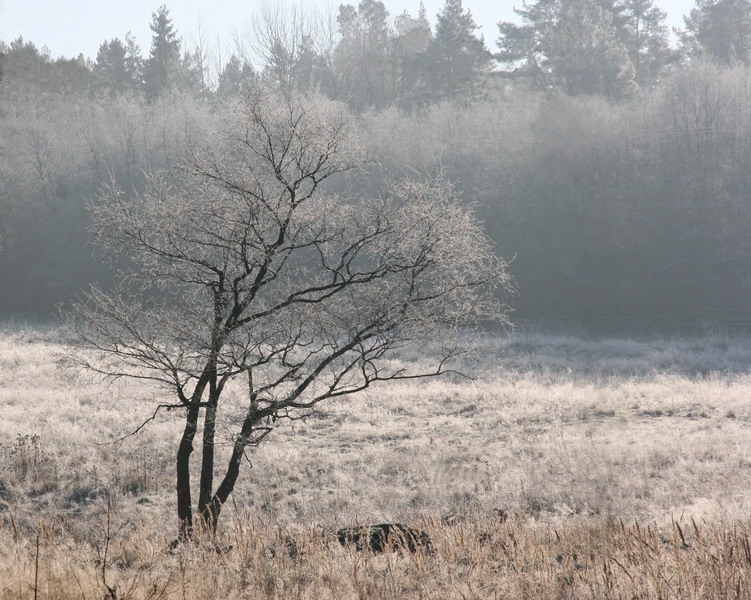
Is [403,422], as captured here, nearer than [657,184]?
Yes

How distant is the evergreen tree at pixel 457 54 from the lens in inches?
2100

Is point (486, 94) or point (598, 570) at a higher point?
point (486, 94)

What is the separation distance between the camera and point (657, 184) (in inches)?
1732

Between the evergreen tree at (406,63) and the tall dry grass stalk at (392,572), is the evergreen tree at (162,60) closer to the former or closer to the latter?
the evergreen tree at (406,63)

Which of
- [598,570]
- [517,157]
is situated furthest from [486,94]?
[598,570]

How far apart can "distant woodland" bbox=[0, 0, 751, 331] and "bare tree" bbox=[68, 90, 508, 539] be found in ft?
91.8

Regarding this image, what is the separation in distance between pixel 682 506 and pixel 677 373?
1668 cm

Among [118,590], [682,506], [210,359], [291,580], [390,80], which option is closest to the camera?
[118,590]

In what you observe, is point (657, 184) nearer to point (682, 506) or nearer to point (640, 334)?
point (640, 334)

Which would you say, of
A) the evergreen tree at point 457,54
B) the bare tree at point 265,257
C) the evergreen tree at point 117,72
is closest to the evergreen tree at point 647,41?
the evergreen tree at point 457,54

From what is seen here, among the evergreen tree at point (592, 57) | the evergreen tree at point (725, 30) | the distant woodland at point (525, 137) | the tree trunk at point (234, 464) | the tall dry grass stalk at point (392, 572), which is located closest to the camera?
the tall dry grass stalk at point (392, 572)

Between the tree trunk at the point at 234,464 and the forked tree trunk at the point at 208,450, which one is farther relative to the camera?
the forked tree trunk at the point at 208,450

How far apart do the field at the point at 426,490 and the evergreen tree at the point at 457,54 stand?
32782 mm

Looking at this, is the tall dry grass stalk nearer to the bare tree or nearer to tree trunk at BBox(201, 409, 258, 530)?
tree trunk at BBox(201, 409, 258, 530)
